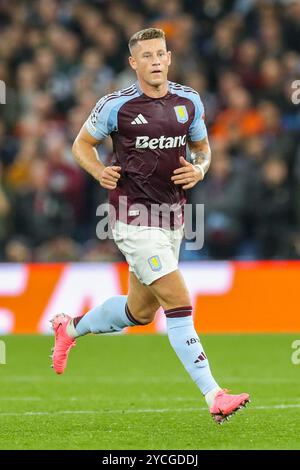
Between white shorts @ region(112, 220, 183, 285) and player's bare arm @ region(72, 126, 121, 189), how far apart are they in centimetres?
36

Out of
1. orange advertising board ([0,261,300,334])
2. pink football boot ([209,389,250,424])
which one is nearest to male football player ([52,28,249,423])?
pink football boot ([209,389,250,424])

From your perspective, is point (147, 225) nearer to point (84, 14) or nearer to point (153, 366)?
point (153, 366)

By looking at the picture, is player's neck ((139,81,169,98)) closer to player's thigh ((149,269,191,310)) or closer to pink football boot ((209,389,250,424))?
player's thigh ((149,269,191,310))

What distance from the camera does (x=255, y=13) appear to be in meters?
17.0

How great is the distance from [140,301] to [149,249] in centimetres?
56

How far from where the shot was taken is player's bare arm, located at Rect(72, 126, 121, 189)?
786 centimetres

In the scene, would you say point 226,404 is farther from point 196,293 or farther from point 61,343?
point 196,293

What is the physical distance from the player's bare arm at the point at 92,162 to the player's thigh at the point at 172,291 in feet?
2.34

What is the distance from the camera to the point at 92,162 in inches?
320

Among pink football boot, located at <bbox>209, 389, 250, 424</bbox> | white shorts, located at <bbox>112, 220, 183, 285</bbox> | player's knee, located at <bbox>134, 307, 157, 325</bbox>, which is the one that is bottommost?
pink football boot, located at <bbox>209, 389, 250, 424</bbox>

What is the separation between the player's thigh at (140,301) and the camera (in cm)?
823

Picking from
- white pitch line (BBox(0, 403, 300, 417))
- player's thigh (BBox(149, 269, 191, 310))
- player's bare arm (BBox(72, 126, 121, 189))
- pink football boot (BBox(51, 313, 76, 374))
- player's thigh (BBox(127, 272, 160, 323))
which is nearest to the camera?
player's thigh (BBox(149, 269, 191, 310))

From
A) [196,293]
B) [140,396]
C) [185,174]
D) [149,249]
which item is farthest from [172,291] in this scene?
[196,293]

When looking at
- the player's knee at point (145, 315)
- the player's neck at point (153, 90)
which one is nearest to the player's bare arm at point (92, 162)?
the player's neck at point (153, 90)
